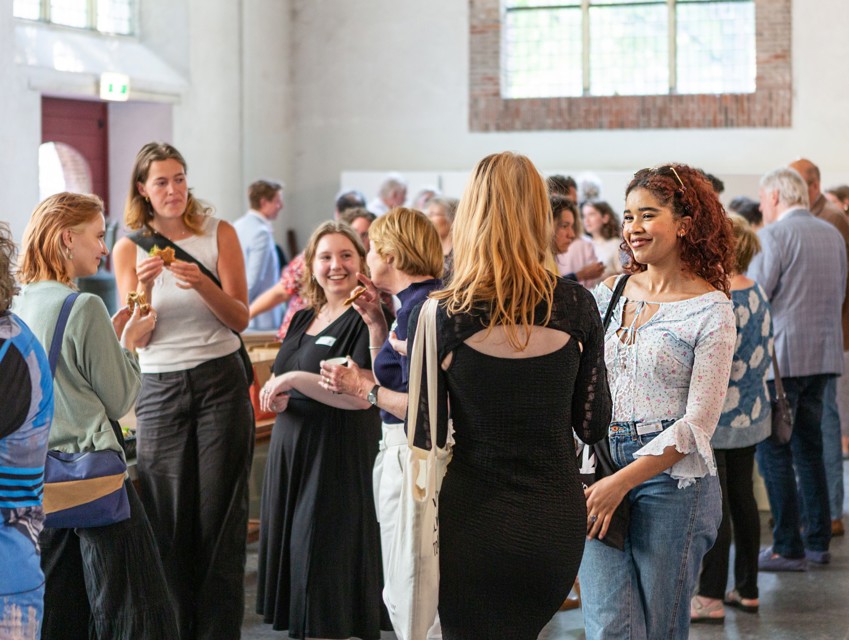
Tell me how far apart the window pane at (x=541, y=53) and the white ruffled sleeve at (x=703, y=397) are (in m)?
10.6

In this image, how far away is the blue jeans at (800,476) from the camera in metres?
5.66

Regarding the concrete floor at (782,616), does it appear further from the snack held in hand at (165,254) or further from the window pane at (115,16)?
the window pane at (115,16)

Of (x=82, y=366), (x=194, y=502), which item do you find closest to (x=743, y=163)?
(x=194, y=502)

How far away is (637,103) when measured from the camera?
12758 millimetres

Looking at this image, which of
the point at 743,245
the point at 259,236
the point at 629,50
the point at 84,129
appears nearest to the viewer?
the point at 743,245

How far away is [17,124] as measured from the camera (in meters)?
9.73

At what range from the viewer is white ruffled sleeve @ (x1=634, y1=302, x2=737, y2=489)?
2.89m

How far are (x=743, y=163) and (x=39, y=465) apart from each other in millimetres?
10768

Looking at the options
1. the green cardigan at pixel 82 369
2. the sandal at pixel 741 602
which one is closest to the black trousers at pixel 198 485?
the green cardigan at pixel 82 369

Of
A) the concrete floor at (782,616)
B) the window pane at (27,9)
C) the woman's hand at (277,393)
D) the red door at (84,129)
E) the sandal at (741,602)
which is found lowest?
the concrete floor at (782,616)

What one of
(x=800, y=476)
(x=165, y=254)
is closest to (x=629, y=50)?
(x=800, y=476)

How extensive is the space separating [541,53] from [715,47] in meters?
1.93

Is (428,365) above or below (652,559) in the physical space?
above

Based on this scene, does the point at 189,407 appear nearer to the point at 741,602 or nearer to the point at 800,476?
the point at 741,602
